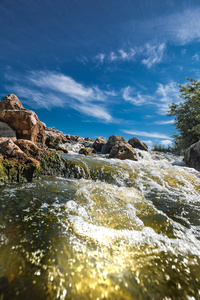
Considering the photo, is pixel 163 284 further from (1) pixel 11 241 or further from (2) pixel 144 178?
(2) pixel 144 178

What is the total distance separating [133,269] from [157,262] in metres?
0.46

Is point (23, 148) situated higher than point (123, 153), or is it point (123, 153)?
point (123, 153)

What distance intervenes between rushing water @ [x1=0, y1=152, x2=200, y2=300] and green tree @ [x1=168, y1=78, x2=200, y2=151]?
17.1 metres

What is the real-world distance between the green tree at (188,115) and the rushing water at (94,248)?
1711cm

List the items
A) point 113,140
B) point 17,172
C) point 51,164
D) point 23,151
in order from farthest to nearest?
point 113,140
point 51,164
point 23,151
point 17,172

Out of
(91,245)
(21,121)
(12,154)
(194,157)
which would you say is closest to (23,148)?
(12,154)

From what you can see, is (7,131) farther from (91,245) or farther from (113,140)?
(113,140)

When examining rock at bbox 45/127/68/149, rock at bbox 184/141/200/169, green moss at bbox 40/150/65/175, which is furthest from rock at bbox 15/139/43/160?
rock at bbox 45/127/68/149

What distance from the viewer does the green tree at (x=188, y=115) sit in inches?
676

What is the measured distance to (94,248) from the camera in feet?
6.94

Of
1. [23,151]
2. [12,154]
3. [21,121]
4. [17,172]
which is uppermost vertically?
[21,121]

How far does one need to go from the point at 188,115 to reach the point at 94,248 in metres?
22.0

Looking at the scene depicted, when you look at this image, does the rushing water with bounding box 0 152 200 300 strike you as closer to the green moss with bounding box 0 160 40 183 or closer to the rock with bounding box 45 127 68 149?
the green moss with bounding box 0 160 40 183

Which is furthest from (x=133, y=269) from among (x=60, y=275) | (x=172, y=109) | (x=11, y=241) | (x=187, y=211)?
(x=172, y=109)
